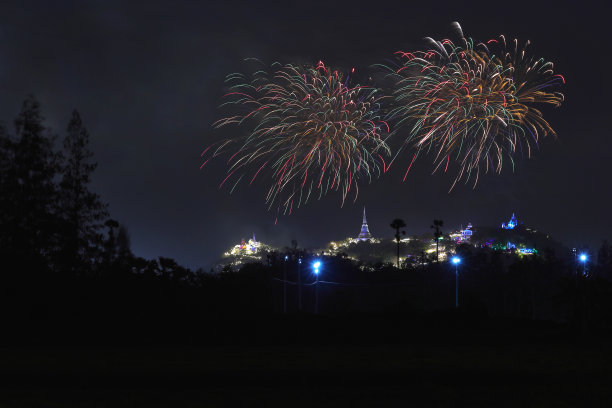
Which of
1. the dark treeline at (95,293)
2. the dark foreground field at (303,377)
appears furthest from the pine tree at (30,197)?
the dark foreground field at (303,377)

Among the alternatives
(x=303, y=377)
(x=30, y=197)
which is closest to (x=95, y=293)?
(x=30, y=197)

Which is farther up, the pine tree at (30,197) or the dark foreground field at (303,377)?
the pine tree at (30,197)

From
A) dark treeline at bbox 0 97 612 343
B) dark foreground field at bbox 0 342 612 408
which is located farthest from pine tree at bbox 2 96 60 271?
dark foreground field at bbox 0 342 612 408

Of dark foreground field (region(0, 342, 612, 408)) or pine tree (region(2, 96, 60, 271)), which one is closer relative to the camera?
dark foreground field (region(0, 342, 612, 408))

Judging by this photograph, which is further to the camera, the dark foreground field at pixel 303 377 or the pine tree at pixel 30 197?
the pine tree at pixel 30 197

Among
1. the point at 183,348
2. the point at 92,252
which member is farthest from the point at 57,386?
the point at 92,252

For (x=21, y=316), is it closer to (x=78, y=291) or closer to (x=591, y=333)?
(x=78, y=291)

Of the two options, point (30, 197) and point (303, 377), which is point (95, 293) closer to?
point (30, 197)

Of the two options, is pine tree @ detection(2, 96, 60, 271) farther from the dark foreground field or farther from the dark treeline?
the dark foreground field

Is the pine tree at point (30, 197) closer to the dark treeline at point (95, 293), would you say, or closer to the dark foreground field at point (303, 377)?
the dark treeline at point (95, 293)
